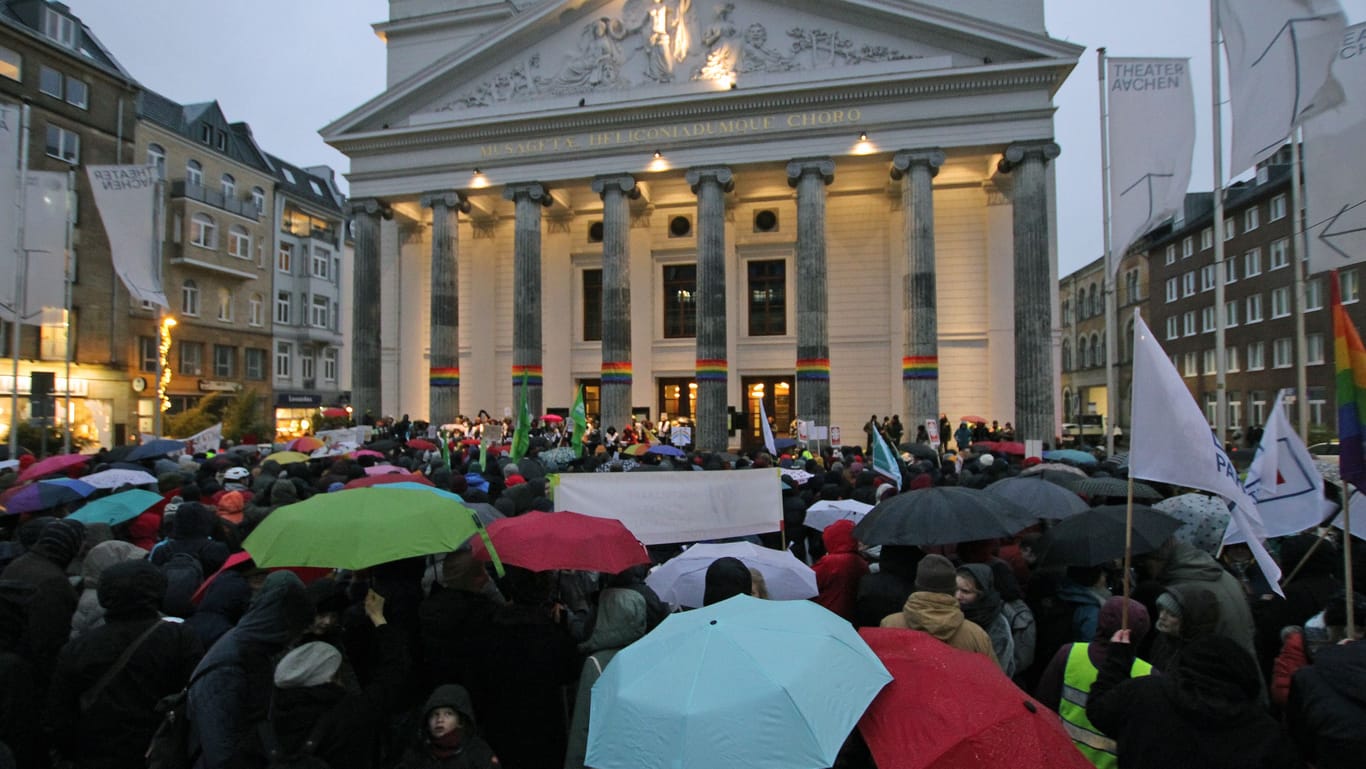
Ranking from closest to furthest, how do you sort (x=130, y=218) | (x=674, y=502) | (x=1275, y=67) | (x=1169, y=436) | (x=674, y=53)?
1. (x=1169, y=436)
2. (x=674, y=502)
3. (x=1275, y=67)
4. (x=130, y=218)
5. (x=674, y=53)

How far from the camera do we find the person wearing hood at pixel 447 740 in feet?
10.5

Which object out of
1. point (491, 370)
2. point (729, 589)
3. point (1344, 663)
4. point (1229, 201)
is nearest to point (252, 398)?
point (491, 370)

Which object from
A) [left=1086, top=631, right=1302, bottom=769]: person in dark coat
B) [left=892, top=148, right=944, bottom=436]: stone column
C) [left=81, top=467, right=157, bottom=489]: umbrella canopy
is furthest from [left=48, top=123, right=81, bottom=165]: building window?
[left=1086, top=631, right=1302, bottom=769]: person in dark coat

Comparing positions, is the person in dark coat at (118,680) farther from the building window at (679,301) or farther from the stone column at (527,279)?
the building window at (679,301)

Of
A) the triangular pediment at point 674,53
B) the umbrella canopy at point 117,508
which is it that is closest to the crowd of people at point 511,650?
the umbrella canopy at point 117,508

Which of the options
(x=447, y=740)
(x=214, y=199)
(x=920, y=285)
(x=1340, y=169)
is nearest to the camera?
(x=447, y=740)

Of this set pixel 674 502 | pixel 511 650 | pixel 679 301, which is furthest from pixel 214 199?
pixel 511 650

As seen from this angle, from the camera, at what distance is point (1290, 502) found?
5.43m

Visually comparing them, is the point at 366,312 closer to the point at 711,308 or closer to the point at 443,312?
the point at 443,312

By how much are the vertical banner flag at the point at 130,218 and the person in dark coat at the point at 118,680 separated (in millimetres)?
13988

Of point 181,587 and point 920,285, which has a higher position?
point 920,285

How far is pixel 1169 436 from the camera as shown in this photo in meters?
4.31

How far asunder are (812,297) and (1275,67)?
15.5 m

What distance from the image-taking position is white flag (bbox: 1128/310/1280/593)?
4.22 meters
